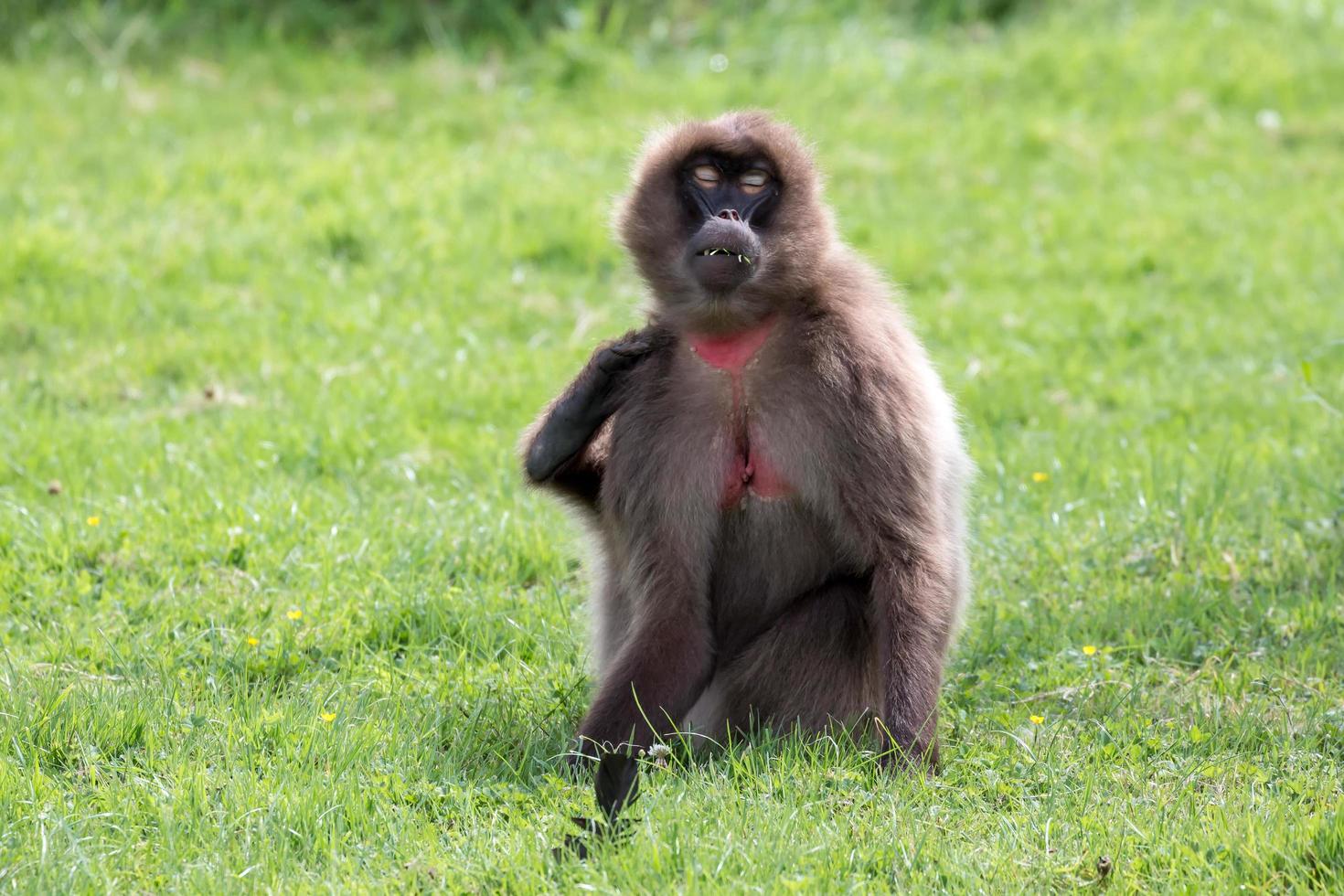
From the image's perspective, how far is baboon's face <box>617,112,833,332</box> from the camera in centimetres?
495

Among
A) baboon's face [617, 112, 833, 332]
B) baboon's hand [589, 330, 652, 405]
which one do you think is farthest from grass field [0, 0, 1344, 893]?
baboon's face [617, 112, 833, 332]

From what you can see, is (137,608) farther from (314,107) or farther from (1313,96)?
(1313,96)

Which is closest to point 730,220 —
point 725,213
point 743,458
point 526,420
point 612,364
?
point 725,213

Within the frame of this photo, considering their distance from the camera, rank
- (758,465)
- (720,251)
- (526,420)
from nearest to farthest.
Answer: (720,251) → (758,465) → (526,420)

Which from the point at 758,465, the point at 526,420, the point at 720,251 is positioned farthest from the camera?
the point at 526,420

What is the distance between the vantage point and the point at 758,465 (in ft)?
16.6

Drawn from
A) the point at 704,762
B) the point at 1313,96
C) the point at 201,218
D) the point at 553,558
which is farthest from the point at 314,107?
the point at 704,762

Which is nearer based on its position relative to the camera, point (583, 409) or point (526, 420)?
point (583, 409)

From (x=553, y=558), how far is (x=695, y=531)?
5.43ft

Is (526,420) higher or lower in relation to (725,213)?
lower

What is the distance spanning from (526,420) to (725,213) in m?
3.33

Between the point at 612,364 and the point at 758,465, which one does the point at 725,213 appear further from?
the point at 758,465

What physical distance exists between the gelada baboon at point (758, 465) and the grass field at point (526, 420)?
307 mm

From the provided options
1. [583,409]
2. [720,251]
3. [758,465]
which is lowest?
[758,465]
